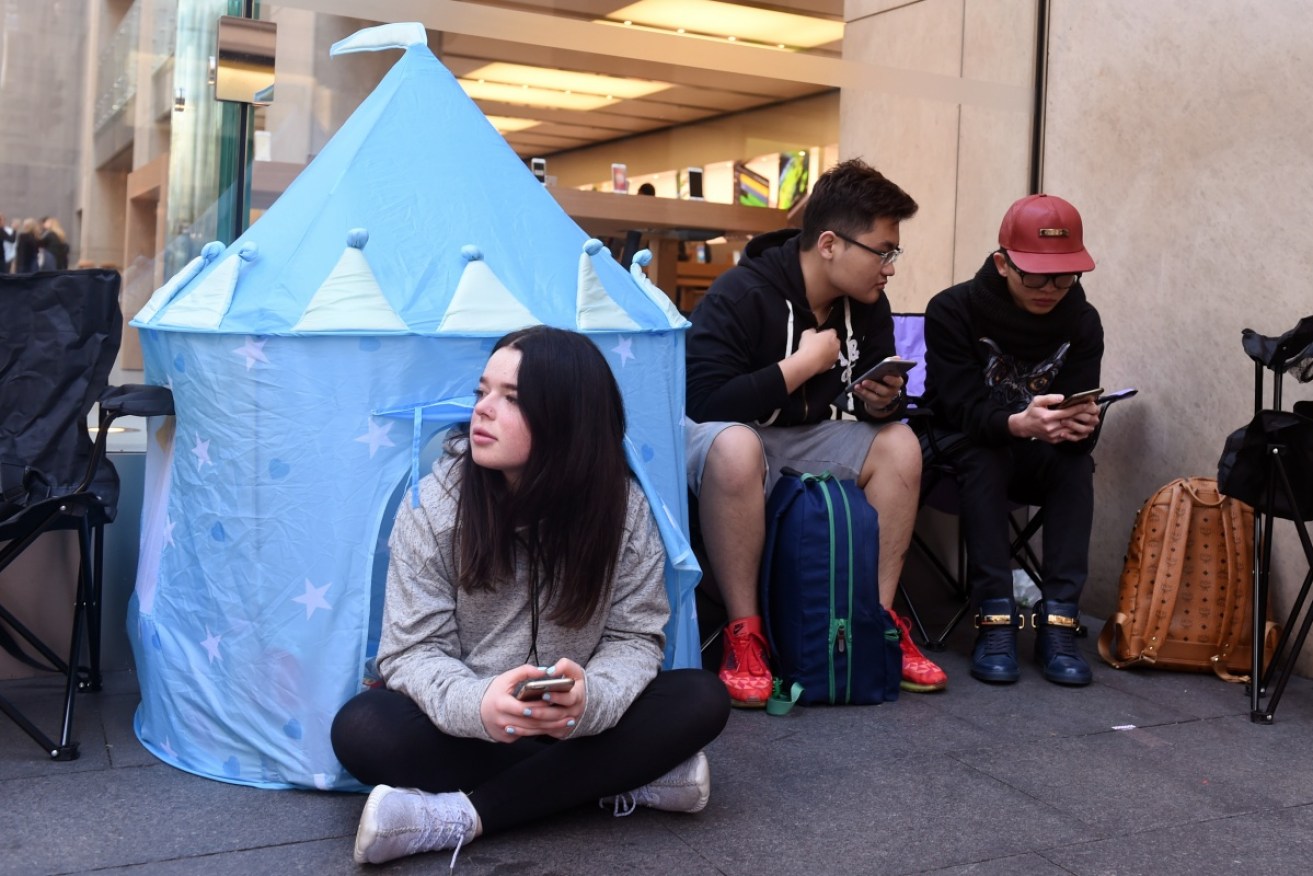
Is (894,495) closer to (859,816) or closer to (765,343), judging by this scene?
(765,343)

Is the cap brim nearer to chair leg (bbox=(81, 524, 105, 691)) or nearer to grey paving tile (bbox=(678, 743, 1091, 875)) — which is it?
grey paving tile (bbox=(678, 743, 1091, 875))

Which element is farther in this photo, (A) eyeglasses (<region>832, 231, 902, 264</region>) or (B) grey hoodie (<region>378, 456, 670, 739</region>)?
(A) eyeglasses (<region>832, 231, 902, 264</region>)

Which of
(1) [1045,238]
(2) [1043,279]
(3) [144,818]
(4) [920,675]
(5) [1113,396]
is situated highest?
(1) [1045,238]

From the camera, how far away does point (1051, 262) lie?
360 cm

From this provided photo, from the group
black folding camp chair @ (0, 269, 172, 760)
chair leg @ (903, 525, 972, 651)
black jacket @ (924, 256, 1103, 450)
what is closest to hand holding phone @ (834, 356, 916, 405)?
black jacket @ (924, 256, 1103, 450)

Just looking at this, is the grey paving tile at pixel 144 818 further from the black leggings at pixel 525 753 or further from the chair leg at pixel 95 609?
the chair leg at pixel 95 609

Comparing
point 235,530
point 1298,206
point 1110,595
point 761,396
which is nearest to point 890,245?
point 761,396

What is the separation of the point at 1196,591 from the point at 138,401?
8.69 feet

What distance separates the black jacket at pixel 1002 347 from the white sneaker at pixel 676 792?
1.55 meters

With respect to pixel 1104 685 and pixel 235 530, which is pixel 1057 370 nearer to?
pixel 1104 685

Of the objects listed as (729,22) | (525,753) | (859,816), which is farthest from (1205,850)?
(729,22)

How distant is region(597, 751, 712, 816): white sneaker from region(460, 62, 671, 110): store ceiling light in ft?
7.63

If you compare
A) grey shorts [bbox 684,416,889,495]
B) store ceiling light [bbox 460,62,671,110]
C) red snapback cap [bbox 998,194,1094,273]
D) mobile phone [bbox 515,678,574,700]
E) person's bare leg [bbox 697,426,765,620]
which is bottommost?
mobile phone [bbox 515,678,574,700]

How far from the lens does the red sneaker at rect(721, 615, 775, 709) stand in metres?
3.16
